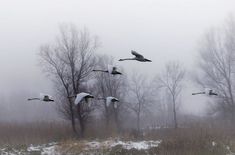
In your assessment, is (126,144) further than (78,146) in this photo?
Yes

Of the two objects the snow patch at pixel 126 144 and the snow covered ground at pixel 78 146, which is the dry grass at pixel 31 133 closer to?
the snow covered ground at pixel 78 146

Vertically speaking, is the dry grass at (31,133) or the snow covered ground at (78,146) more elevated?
the dry grass at (31,133)

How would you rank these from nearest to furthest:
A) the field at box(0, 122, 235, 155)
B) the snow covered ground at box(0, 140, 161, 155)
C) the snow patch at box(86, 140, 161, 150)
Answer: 1. the field at box(0, 122, 235, 155)
2. the snow covered ground at box(0, 140, 161, 155)
3. the snow patch at box(86, 140, 161, 150)

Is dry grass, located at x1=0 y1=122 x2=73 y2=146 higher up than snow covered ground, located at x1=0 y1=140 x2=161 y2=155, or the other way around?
dry grass, located at x1=0 y1=122 x2=73 y2=146

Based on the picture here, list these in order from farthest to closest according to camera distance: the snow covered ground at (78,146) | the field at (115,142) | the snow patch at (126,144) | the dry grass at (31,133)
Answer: the dry grass at (31,133) → the snow patch at (126,144) → the snow covered ground at (78,146) → the field at (115,142)

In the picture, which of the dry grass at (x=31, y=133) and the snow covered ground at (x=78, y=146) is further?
the dry grass at (x=31, y=133)

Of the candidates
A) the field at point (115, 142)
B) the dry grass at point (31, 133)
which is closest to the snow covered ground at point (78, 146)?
the field at point (115, 142)

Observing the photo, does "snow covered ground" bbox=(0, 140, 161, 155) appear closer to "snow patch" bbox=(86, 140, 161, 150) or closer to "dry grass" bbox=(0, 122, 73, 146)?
"snow patch" bbox=(86, 140, 161, 150)

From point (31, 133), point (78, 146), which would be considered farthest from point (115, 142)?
point (31, 133)

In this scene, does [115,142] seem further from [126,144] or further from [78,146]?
[78,146]

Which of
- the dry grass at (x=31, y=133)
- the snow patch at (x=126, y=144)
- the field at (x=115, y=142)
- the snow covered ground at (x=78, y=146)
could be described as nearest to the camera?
the field at (x=115, y=142)

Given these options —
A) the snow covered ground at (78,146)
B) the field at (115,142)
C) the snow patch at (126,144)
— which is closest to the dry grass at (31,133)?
the field at (115,142)

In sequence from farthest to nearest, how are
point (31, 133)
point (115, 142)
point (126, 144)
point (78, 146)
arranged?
1. point (31, 133)
2. point (115, 142)
3. point (126, 144)
4. point (78, 146)

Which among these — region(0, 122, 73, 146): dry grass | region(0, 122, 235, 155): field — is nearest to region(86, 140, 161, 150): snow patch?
region(0, 122, 235, 155): field
